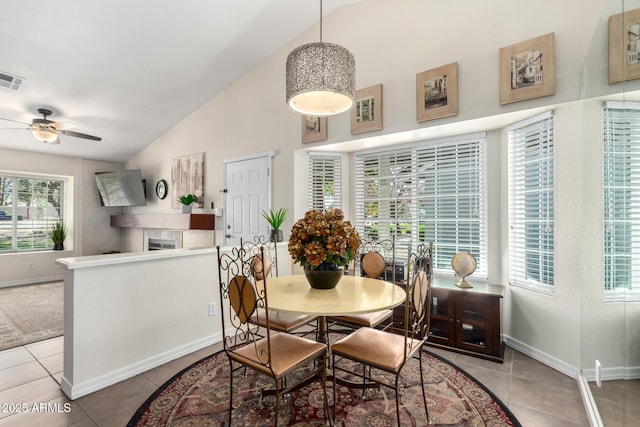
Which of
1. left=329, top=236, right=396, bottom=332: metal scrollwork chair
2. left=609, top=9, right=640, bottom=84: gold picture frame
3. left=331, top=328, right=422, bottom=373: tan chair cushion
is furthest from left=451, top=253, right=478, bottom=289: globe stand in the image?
left=609, top=9, right=640, bottom=84: gold picture frame

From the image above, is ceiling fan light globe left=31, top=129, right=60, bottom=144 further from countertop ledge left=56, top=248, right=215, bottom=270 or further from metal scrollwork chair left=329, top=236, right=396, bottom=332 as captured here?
metal scrollwork chair left=329, top=236, right=396, bottom=332

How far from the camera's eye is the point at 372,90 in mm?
3383

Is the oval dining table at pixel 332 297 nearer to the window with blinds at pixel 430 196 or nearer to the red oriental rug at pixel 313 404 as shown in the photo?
the red oriental rug at pixel 313 404

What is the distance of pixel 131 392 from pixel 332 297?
1.62 m

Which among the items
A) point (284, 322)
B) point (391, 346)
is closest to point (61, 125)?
point (284, 322)

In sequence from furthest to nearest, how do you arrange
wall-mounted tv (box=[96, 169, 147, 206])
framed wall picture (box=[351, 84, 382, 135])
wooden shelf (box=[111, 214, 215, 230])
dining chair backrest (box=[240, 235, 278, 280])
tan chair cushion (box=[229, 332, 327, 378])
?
wall-mounted tv (box=[96, 169, 147, 206]), wooden shelf (box=[111, 214, 215, 230]), framed wall picture (box=[351, 84, 382, 135]), dining chair backrest (box=[240, 235, 278, 280]), tan chair cushion (box=[229, 332, 327, 378])

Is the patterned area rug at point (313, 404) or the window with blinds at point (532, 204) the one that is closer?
the patterned area rug at point (313, 404)

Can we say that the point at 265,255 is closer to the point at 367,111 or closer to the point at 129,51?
the point at 367,111

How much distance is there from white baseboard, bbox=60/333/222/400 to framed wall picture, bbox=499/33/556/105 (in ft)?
11.7

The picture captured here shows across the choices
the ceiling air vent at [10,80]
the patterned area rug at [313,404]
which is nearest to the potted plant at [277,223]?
the patterned area rug at [313,404]

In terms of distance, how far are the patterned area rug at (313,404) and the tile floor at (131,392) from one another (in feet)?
0.40

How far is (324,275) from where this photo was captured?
2.07 m

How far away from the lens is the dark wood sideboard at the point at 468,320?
2.60 metres

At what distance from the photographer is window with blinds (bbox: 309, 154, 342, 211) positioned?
408 cm
